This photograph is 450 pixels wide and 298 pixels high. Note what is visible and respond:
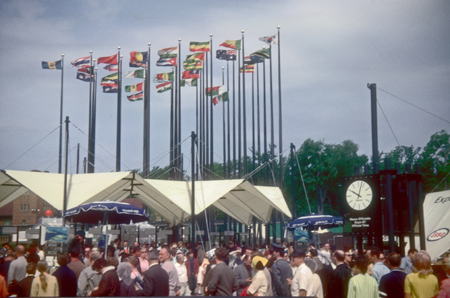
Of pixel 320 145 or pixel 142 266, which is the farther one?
pixel 320 145

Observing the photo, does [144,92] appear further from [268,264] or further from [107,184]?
[268,264]

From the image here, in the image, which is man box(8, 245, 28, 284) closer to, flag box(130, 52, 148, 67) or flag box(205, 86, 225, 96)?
flag box(130, 52, 148, 67)

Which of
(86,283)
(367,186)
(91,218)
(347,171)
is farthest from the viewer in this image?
(347,171)

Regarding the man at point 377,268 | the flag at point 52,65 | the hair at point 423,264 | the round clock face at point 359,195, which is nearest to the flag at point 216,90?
the flag at point 52,65

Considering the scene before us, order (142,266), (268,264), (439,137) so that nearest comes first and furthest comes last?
(268,264)
(142,266)
(439,137)

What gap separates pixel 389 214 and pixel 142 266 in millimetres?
6308

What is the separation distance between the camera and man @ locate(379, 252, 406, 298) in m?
7.27

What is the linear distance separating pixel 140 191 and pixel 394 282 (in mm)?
18769

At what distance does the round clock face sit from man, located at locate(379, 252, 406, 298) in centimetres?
536

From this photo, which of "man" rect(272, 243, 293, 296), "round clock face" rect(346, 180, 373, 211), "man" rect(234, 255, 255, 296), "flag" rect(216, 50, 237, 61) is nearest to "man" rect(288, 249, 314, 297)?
"man" rect(272, 243, 293, 296)

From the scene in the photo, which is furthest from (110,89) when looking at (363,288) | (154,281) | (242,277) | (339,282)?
(363,288)

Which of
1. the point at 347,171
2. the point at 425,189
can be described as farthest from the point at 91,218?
the point at 347,171

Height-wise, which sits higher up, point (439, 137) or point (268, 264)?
point (439, 137)

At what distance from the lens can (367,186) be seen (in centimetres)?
1280
